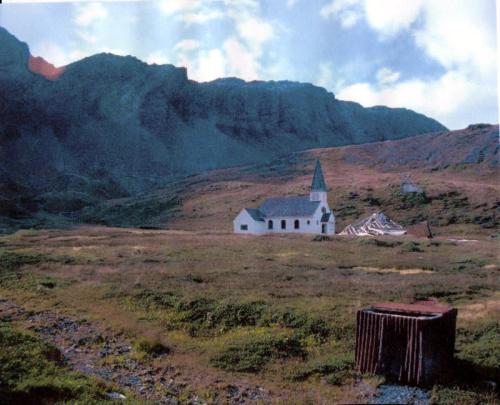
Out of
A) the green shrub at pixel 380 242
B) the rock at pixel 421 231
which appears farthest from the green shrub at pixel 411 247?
the rock at pixel 421 231

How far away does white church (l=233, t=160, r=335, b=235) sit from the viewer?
43.7 metres

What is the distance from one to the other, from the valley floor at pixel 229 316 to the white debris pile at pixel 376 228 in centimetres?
1571

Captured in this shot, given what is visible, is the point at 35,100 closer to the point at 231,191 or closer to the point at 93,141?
the point at 93,141

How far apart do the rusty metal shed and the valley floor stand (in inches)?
14.4

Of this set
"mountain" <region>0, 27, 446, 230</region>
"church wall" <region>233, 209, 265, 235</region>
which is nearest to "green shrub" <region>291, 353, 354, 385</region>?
"church wall" <region>233, 209, 265, 235</region>

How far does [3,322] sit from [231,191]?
181ft

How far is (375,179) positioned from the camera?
226 feet

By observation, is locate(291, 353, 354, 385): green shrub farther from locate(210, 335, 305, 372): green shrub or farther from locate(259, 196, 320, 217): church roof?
locate(259, 196, 320, 217): church roof

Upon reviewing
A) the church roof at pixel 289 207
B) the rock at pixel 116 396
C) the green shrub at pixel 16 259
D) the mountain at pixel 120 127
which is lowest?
the rock at pixel 116 396

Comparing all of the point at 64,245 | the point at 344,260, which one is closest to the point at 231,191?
the point at 64,245

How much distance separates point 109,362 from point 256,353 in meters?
3.21

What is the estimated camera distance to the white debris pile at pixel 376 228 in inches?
1688

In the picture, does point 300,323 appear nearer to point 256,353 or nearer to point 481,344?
point 256,353

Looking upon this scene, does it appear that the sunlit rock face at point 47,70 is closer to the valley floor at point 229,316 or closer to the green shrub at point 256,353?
the valley floor at point 229,316
